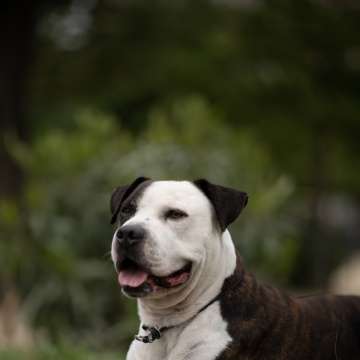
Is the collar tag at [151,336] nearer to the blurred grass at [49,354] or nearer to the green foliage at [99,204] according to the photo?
the blurred grass at [49,354]

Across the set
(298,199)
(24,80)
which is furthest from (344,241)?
(24,80)

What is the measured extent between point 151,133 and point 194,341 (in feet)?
25.1

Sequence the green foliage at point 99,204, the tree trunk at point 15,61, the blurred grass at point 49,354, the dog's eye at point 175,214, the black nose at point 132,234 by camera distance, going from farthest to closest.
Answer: the tree trunk at point 15,61, the green foliage at point 99,204, the blurred grass at point 49,354, the dog's eye at point 175,214, the black nose at point 132,234

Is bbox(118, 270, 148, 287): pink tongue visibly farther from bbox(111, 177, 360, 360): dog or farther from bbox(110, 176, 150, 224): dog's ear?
bbox(110, 176, 150, 224): dog's ear

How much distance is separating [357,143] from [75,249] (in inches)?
247

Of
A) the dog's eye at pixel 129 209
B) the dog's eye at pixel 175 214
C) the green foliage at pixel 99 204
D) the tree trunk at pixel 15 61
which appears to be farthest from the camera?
the tree trunk at pixel 15 61

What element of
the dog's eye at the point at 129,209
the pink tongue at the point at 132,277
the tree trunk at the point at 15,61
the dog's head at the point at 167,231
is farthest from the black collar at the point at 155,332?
the tree trunk at the point at 15,61

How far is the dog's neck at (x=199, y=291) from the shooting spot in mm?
4629

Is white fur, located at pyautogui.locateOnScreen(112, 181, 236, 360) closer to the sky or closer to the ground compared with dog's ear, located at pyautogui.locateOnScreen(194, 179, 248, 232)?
closer to the ground

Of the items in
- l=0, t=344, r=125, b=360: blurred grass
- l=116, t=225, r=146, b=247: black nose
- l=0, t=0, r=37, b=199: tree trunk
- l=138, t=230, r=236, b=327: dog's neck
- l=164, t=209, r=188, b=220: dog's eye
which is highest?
l=0, t=0, r=37, b=199: tree trunk

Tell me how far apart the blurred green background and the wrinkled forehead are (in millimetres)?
2583

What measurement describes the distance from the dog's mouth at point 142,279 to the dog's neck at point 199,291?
84 mm

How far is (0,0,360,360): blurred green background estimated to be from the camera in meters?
10.5

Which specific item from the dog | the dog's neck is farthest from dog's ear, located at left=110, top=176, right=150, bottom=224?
the dog's neck
